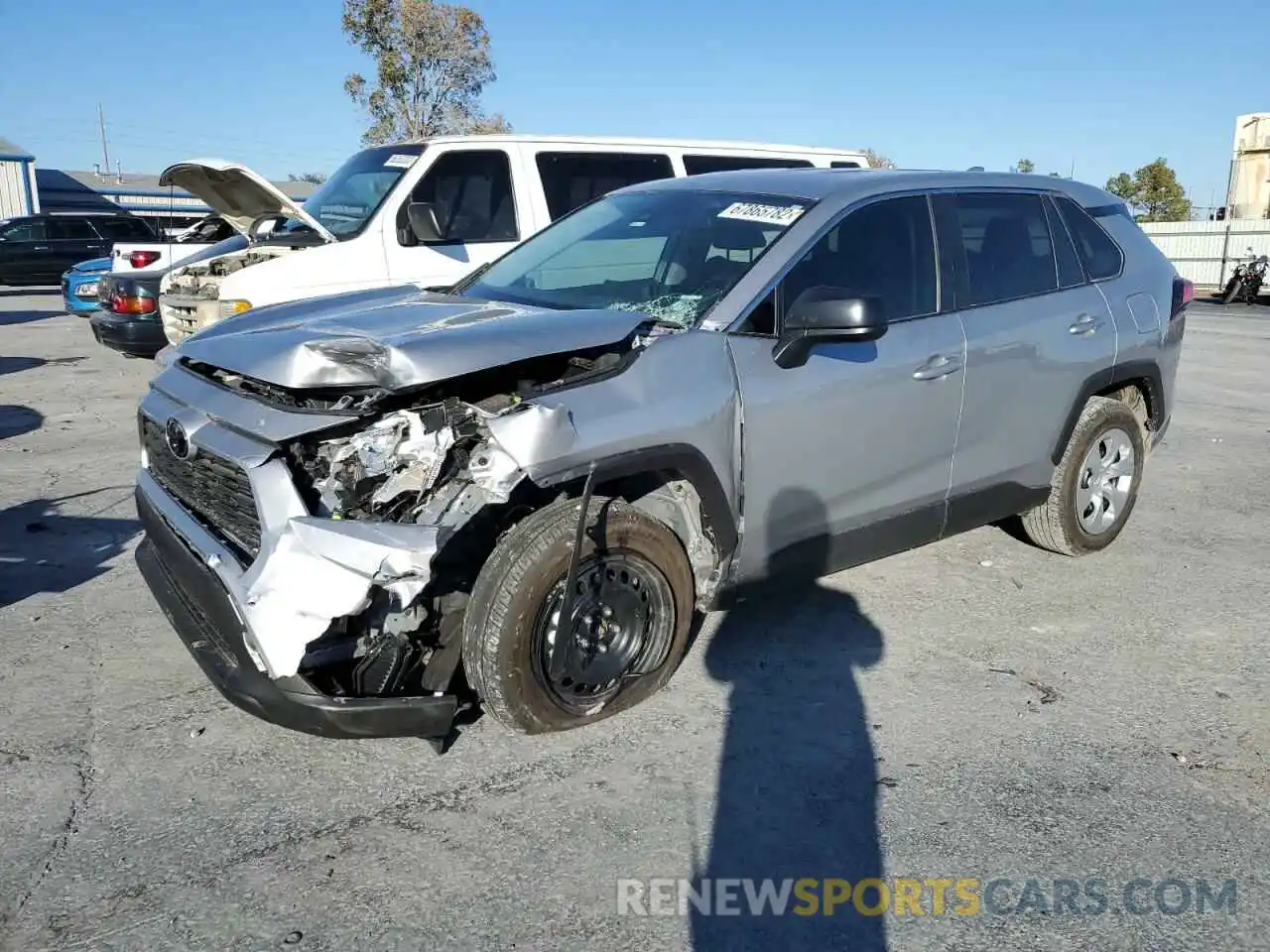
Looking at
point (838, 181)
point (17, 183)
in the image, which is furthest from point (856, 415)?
point (17, 183)

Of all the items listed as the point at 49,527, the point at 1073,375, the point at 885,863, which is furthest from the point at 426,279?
the point at 885,863

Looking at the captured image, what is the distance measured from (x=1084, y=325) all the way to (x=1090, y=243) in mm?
563

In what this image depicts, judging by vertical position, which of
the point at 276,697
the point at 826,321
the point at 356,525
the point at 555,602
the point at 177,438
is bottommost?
Result: the point at 276,697

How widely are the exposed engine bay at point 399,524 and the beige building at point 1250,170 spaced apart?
4139 centimetres

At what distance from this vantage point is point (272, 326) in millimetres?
3830

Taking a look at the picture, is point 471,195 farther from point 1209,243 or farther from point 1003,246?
A: point 1209,243

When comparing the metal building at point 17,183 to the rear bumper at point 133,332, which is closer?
the rear bumper at point 133,332

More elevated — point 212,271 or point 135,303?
point 212,271

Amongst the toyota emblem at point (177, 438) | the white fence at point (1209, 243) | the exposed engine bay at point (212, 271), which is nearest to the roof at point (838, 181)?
the toyota emblem at point (177, 438)

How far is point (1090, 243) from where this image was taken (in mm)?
5102

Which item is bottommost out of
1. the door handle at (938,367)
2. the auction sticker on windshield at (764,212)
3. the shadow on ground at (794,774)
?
the shadow on ground at (794,774)

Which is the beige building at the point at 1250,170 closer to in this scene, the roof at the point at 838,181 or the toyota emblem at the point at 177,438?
the roof at the point at 838,181

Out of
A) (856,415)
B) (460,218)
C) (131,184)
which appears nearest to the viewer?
(856,415)

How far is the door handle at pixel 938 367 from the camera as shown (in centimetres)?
407
